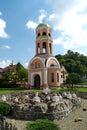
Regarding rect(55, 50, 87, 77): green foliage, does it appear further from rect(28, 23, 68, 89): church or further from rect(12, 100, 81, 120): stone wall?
rect(12, 100, 81, 120): stone wall

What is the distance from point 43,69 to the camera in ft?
166

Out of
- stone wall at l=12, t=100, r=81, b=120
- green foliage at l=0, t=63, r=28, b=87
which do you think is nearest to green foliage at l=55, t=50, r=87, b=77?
green foliage at l=0, t=63, r=28, b=87

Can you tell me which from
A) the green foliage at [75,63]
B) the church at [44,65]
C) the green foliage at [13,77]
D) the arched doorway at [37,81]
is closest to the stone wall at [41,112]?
the church at [44,65]

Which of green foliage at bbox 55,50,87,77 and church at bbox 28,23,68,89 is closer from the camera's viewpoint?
church at bbox 28,23,68,89

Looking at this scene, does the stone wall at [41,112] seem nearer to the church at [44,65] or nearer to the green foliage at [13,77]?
the church at [44,65]

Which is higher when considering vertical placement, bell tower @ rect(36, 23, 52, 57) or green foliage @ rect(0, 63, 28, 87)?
bell tower @ rect(36, 23, 52, 57)

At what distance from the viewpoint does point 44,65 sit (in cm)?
5044

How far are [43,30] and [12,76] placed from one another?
46.2 ft

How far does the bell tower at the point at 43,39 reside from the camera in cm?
5256

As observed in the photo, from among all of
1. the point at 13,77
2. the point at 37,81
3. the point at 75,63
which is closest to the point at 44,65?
the point at 37,81

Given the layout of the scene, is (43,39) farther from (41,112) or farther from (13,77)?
(41,112)

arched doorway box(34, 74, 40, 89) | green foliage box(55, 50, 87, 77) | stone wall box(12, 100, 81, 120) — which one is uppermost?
green foliage box(55, 50, 87, 77)

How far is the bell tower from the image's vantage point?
52562mm

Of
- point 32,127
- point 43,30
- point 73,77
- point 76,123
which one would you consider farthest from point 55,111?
point 43,30
